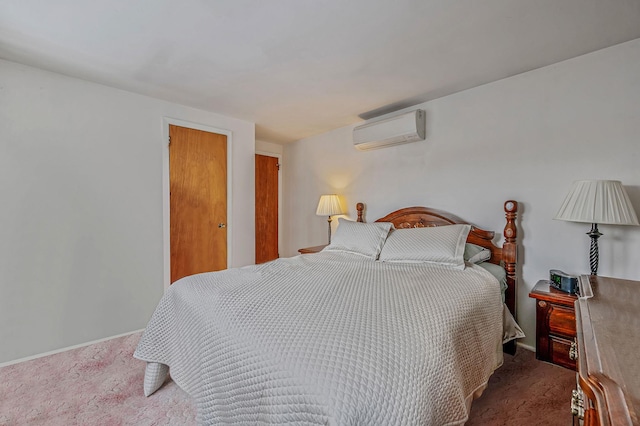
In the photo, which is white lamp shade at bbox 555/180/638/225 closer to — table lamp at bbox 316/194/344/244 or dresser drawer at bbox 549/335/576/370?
dresser drawer at bbox 549/335/576/370

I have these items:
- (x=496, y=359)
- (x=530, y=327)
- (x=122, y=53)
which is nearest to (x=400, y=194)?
(x=530, y=327)

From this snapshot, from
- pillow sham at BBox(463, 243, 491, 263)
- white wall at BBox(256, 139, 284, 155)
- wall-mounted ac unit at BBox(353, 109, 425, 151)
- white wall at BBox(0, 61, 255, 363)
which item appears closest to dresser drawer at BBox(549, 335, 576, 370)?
pillow sham at BBox(463, 243, 491, 263)

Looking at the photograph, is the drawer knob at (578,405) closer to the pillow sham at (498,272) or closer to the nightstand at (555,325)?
the nightstand at (555,325)

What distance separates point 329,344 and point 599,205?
6.14 ft

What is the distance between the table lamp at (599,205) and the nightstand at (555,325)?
0.30 meters

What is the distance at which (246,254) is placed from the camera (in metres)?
3.58

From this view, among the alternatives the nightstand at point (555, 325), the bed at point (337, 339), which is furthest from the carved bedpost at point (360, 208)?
the nightstand at point (555, 325)

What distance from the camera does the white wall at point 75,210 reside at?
6.91 feet

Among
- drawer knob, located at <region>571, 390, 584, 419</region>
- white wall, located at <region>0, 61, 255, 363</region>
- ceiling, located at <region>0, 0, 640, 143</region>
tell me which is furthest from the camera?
white wall, located at <region>0, 61, 255, 363</region>

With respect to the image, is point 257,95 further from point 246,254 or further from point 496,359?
point 496,359

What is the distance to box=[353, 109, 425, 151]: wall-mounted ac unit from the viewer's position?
2.78m

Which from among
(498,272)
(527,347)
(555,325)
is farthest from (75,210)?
(527,347)

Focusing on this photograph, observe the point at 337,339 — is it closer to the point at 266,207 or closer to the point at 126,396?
the point at 126,396

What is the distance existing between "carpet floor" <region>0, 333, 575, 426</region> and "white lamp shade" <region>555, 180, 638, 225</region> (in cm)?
107
